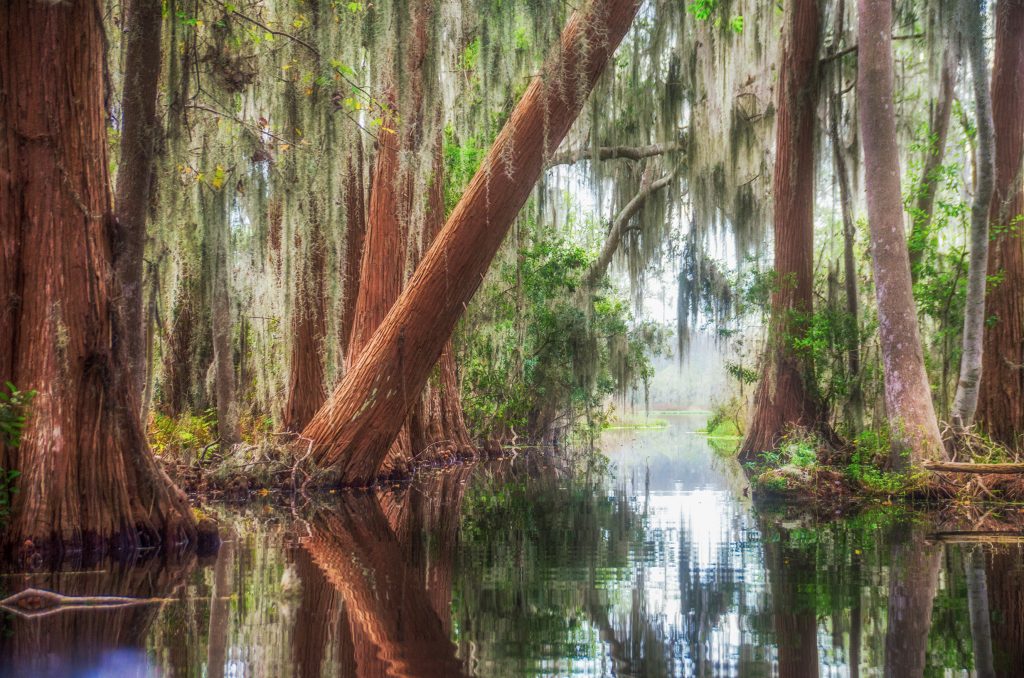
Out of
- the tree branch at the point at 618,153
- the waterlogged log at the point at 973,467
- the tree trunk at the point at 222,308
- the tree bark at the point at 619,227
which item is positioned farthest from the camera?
the tree bark at the point at 619,227

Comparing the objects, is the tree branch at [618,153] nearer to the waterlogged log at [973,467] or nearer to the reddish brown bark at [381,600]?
the waterlogged log at [973,467]

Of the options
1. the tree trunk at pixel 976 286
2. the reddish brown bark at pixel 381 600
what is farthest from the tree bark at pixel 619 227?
the reddish brown bark at pixel 381 600

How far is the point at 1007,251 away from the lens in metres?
7.69

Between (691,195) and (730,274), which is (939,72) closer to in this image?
(691,195)

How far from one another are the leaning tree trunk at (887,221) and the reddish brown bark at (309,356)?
5273mm

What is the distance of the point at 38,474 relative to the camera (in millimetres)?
3996

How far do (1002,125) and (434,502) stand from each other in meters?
6.03

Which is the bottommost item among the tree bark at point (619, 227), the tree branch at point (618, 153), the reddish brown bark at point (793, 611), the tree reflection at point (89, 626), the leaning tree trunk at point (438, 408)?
the tree reflection at point (89, 626)

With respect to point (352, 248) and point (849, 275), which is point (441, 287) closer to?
point (352, 248)

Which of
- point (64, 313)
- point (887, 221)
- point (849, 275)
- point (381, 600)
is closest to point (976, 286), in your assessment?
point (887, 221)

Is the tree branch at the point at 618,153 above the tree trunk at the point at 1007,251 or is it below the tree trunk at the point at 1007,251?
above

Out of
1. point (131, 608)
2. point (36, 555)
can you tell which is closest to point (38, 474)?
point (36, 555)

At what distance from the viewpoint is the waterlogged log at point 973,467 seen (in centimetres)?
584

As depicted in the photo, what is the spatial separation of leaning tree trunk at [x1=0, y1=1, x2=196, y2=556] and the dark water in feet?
1.38
